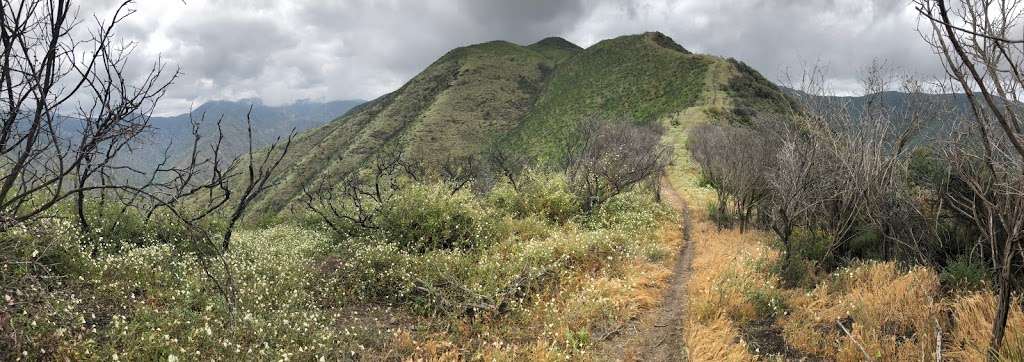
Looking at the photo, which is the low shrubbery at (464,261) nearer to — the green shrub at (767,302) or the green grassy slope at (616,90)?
the green shrub at (767,302)

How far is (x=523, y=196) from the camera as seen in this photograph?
62.7 feet

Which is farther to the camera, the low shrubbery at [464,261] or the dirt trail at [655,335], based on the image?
the low shrubbery at [464,261]

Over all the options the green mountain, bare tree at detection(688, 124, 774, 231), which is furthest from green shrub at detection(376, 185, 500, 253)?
the green mountain

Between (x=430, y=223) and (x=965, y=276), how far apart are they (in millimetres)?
9952

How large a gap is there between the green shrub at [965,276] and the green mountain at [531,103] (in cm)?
4728

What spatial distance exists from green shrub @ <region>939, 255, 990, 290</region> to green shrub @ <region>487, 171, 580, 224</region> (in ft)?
37.0

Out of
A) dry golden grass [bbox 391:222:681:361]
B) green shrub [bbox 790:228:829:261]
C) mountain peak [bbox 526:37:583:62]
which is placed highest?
mountain peak [bbox 526:37:583:62]

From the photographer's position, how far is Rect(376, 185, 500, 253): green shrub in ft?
38.9

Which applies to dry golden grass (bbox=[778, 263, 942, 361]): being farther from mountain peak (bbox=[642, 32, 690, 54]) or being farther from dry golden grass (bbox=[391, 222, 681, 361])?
mountain peak (bbox=[642, 32, 690, 54])

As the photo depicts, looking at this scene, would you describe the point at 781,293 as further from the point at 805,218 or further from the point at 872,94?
the point at 872,94

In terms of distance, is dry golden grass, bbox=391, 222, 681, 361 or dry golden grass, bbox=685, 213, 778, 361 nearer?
dry golden grass, bbox=391, 222, 681, 361

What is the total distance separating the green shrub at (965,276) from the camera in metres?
7.17

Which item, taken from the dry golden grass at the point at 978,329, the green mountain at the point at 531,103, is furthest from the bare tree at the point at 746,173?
the green mountain at the point at 531,103

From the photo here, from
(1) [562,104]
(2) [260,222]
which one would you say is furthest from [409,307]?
(1) [562,104]
